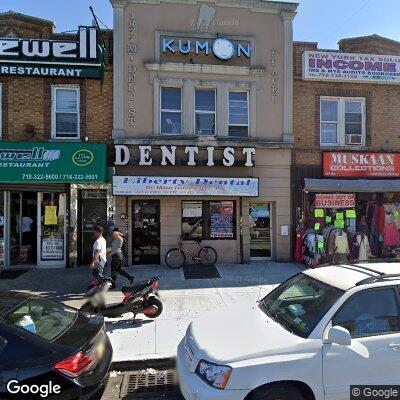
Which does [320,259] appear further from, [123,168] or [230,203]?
[123,168]

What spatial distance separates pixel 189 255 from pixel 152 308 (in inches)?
197

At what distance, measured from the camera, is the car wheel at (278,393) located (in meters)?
3.35

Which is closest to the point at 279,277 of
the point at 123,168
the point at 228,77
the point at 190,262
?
the point at 190,262

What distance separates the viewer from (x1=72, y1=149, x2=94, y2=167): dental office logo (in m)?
11.4

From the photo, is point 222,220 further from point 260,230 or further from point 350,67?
point 350,67

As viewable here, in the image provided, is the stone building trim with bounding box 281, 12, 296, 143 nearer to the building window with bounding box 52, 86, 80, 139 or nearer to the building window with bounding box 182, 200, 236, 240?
the building window with bounding box 182, 200, 236, 240

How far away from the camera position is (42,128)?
1189 centimetres

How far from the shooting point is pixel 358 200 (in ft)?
43.0

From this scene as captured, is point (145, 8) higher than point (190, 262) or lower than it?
higher

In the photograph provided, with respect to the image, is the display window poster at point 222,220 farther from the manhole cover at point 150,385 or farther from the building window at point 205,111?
the manhole cover at point 150,385

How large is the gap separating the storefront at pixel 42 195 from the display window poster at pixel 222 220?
3745mm

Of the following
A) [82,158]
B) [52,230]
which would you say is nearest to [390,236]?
[82,158]

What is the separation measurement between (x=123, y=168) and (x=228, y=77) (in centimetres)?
468

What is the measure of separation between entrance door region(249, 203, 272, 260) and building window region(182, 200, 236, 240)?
2.57 feet
